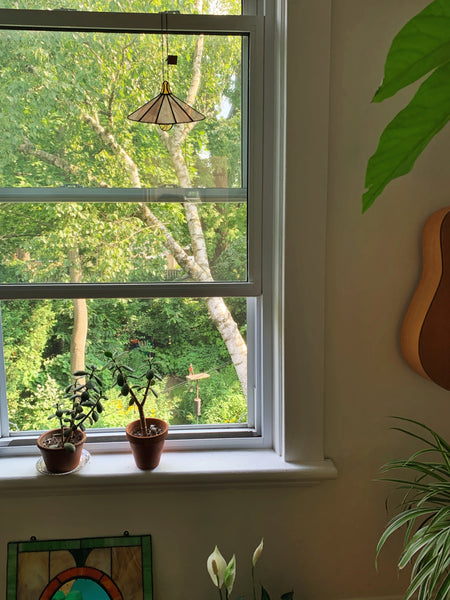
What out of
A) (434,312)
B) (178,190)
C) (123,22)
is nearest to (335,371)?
(434,312)

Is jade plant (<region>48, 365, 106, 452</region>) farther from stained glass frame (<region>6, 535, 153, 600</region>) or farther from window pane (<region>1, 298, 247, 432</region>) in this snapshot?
stained glass frame (<region>6, 535, 153, 600</region>)

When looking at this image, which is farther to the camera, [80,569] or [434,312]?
[80,569]

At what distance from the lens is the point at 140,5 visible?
4.22 feet

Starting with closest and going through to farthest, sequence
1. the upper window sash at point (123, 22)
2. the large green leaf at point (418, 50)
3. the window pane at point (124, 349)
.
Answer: the large green leaf at point (418, 50), the upper window sash at point (123, 22), the window pane at point (124, 349)

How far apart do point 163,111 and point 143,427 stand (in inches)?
35.6

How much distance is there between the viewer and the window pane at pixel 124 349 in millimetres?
1394

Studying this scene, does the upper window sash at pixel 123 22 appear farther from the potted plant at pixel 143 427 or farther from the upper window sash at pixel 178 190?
the potted plant at pixel 143 427

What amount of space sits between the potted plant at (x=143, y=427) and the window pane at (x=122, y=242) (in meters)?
0.27

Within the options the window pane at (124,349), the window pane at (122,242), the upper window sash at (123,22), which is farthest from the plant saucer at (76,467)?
the upper window sash at (123,22)

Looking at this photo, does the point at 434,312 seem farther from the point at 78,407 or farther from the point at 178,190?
the point at 78,407

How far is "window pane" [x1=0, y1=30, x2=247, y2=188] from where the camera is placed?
1283 millimetres

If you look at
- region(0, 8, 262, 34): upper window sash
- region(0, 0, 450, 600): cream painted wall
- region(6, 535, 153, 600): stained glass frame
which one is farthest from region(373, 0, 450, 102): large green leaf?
region(6, 535, 153, 600): stained glass frame

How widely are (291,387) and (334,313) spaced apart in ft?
0.80

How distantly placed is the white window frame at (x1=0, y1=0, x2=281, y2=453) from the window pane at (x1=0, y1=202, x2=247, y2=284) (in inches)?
1.2
